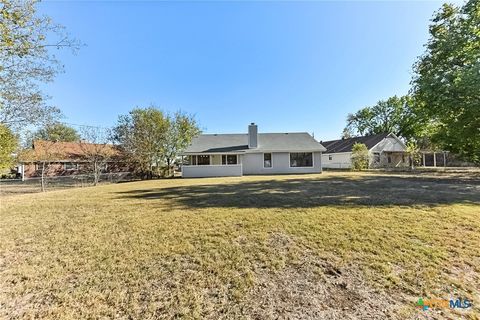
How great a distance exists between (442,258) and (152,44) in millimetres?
16207

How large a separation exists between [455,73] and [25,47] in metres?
17.5

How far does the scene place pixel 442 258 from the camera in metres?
4.12

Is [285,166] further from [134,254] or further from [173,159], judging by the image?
[134,254]

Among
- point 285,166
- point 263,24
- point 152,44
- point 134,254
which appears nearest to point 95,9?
point 152,44

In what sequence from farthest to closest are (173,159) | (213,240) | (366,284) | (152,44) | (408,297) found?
(173,159), (152,44), (213,240), (366,284), (408,297)

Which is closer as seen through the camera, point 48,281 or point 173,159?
point 48,281

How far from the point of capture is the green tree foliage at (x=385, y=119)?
44312 mm

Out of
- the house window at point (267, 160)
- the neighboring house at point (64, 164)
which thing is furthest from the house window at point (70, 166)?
the house window at point (267, 160)

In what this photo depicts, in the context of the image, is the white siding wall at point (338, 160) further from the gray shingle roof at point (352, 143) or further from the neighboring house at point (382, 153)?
the gray shingle roof at point (352, 143)

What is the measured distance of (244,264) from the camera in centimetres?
405

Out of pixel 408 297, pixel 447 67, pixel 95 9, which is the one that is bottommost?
pixel 408 297

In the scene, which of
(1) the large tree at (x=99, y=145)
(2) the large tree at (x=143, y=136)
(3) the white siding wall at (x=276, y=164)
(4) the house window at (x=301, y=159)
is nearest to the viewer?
(1) the large tree at (x=99, y=145)

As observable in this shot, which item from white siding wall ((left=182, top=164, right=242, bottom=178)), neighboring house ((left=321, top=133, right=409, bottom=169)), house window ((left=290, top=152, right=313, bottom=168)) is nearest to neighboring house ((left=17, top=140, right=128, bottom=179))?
white siding wall ((left=182, top=164, right=242, bottom=178))

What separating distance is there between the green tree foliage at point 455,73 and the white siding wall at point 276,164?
32.1 ft
